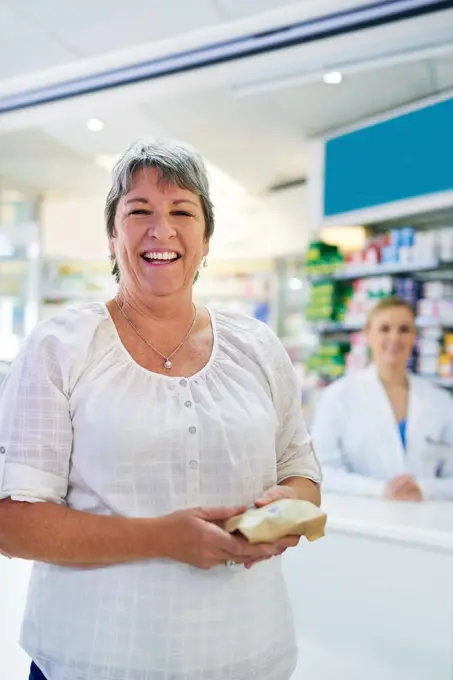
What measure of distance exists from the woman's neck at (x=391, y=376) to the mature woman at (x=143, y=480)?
192 centimetres

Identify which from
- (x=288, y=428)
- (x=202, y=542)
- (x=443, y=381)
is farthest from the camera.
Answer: (x=443, y=381)

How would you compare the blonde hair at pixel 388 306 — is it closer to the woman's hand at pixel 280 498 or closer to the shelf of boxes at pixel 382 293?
the shelf of boxes at pixel 382 293

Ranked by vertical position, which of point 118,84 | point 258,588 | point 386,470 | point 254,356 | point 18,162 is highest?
point 18,162

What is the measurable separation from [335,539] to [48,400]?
1151mm

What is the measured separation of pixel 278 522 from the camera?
968mm

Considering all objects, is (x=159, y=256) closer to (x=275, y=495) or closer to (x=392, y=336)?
(x=275, y=495)

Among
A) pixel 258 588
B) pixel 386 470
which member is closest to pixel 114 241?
pixel 258 588

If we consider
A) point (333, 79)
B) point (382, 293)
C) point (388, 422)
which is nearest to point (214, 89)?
point (333, 79)

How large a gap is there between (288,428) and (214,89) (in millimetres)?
3510

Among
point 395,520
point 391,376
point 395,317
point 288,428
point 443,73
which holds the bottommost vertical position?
point 395,520

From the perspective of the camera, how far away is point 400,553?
5.74 feet

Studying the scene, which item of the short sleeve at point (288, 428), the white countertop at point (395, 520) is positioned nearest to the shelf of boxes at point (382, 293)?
the white countertop at point (395, 520)

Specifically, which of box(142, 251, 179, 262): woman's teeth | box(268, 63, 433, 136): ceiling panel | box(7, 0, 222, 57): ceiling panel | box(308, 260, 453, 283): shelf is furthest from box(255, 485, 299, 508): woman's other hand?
box(268, 63, 433, 136): ceiling panel

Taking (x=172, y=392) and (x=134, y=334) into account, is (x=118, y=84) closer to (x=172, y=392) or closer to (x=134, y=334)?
(x=134, y=334)
